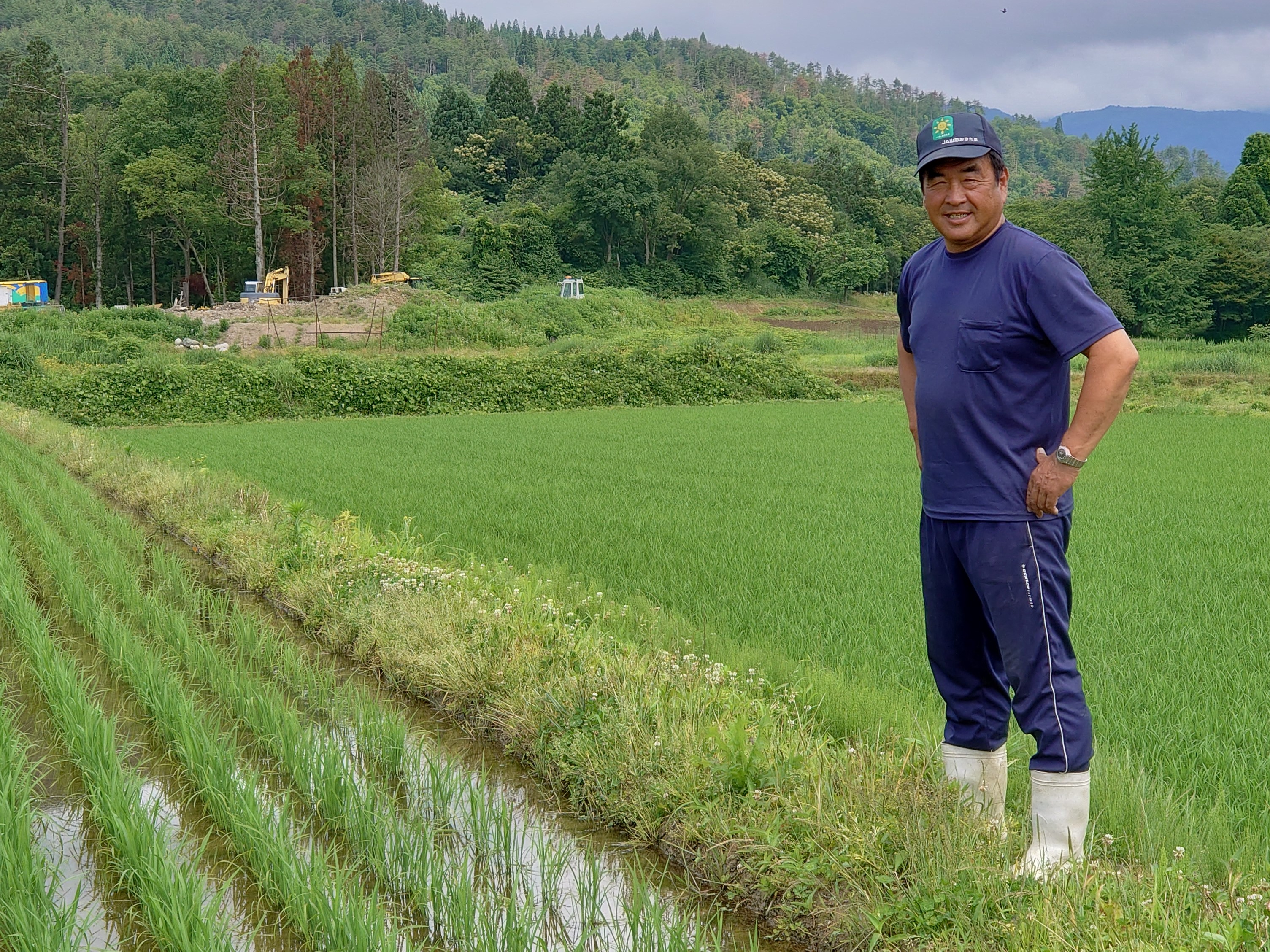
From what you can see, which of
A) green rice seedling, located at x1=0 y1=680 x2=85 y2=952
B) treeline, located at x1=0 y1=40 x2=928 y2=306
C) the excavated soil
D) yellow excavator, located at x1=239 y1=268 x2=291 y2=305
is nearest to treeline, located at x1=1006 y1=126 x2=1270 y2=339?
treeline, located at x1=0 y1=40 x2=928 y2=306

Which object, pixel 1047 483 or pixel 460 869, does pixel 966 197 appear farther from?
pixel 460 869

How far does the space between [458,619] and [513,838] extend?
1.83 metres

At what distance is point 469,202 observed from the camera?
55.2 meters

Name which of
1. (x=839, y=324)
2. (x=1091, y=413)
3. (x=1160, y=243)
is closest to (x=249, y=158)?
(x=839, y=324)

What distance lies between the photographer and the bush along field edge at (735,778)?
2.35 m

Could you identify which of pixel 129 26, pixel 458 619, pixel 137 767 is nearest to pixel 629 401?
pixel 458 619

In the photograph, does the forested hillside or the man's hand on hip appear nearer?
the man's hand on hip

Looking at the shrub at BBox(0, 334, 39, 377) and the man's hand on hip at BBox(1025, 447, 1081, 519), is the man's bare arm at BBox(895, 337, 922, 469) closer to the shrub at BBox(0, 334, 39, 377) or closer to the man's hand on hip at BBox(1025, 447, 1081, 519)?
the man's hand on hip at BBox(1025, 447, 1081, 519)

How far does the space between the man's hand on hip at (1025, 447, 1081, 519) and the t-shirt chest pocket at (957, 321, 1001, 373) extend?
234mm

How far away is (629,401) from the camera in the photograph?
74.1 feet

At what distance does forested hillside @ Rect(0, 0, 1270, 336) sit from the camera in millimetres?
37812

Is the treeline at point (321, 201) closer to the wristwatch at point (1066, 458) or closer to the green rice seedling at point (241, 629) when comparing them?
the green rice seedling at point (241, 629)

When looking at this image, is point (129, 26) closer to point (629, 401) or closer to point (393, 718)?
point (629, 401)

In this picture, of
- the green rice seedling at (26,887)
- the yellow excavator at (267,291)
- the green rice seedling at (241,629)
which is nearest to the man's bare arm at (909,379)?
the green rice seedling at (241,629)
